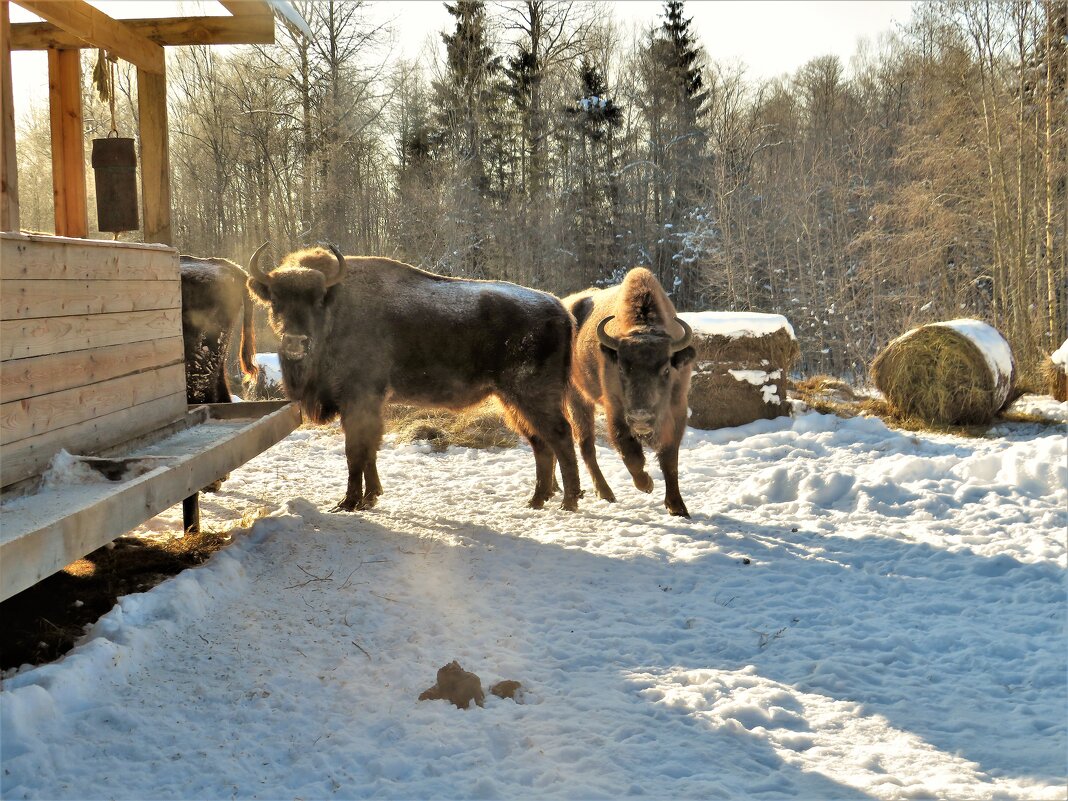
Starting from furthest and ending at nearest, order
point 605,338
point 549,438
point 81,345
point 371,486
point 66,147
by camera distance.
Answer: point 549,438
point 371,486
point 605,338
point 66,147
point 81,345

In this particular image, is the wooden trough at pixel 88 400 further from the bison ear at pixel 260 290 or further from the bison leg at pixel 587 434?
the bison leg at pixel 587 434

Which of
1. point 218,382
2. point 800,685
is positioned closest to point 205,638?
point 800,685

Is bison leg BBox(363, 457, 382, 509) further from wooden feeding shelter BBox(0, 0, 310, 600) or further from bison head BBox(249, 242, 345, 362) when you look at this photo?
bison head BBox(249, 242, 345, 362)

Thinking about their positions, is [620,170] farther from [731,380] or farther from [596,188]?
[731,380]

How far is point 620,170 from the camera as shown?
28922 mm

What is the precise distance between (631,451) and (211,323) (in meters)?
3.99

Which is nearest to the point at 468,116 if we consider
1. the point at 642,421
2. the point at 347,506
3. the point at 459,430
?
the point at 459,430

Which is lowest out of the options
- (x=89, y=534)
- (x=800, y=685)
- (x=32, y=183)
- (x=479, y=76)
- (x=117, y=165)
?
(x=800, y=685)

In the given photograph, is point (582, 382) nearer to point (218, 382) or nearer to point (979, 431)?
point (218, 382)

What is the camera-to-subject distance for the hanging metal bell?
6.34 meters

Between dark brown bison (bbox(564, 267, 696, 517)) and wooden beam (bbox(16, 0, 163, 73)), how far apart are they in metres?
4.13

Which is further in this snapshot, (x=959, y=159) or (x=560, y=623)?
(x=959, y=159)

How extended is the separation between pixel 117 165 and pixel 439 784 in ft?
18.5

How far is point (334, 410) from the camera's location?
22.6ft
